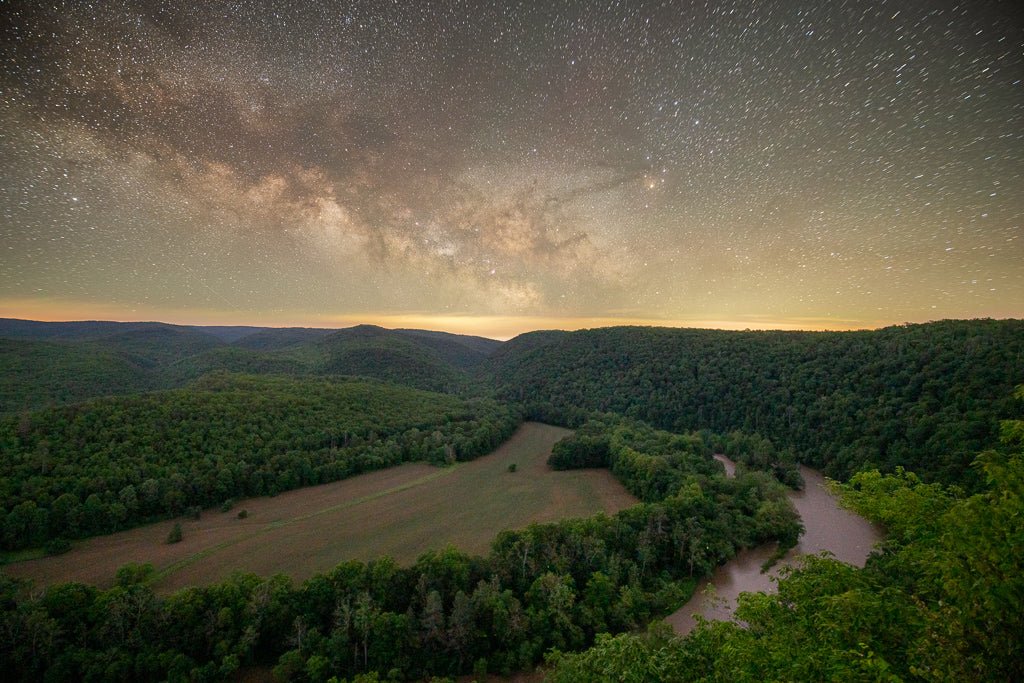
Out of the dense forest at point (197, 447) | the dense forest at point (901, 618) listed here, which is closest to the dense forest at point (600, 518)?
the dense forest at point (901, 618)

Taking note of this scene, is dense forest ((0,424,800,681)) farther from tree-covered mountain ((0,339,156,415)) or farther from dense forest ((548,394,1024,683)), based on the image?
tree-covered mountain ((0,339,156,415))

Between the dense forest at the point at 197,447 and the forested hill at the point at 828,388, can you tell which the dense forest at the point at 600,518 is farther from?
the forested hill at the point at 828,388

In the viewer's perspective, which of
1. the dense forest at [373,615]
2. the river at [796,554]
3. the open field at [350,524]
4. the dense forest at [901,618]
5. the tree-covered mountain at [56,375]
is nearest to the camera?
the dense forest at [901,618]

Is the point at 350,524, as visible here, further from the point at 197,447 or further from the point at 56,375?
the point at 56,375

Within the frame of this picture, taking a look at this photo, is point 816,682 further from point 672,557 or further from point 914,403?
point 914,403

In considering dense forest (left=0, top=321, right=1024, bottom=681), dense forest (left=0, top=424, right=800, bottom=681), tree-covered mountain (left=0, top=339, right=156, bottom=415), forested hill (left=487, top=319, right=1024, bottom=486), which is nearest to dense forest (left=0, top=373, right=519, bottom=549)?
dense forest (left=0, top=321, right=1024, bottom=681)
